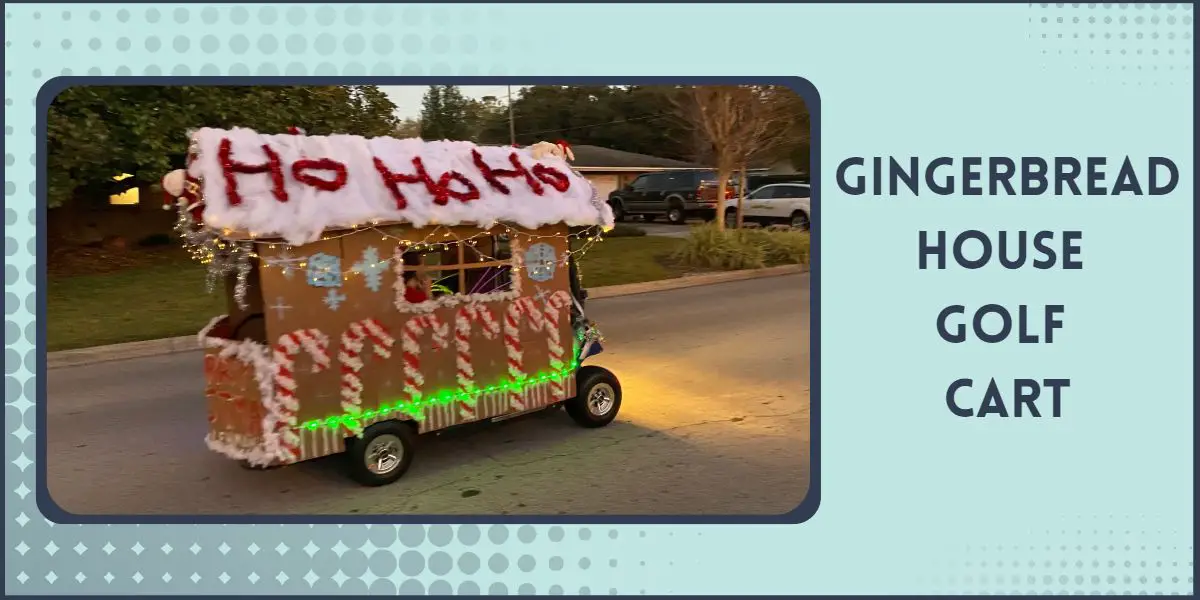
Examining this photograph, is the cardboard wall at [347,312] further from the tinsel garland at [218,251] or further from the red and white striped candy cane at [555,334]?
the red and white striped candy cane at [555,334]

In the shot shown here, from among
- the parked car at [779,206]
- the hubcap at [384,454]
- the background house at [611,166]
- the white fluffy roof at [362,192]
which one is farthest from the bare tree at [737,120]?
the background house at [611,166]

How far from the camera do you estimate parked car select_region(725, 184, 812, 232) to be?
2664 cm

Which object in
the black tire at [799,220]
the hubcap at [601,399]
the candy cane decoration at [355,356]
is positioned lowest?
the hubcap at [601,399]

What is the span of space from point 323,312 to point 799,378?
5465 mm

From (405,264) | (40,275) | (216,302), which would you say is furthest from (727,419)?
(216,302)

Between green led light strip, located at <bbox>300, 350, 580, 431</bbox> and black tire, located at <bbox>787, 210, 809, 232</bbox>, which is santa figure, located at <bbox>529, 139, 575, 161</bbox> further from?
black tire, located at <bbox>787, 210, 809, 232</bbox>

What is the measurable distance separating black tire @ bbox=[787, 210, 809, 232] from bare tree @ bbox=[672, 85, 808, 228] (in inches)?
230

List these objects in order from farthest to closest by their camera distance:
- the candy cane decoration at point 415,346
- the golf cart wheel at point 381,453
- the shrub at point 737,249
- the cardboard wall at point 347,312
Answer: the shrub at point 737,249
the candy cane decoration at point 415,346
the golf cart wheel at point 381,453
the cardboard wall at point 347,312

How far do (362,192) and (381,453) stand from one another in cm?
193

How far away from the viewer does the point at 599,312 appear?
14.3 meters

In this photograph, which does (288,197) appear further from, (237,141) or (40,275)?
(40,275)

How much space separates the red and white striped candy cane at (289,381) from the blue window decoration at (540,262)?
1.84m

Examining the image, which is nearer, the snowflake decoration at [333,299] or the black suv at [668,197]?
→ the snowflake decoration at [333,299]

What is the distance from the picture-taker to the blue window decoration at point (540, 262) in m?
7.02
